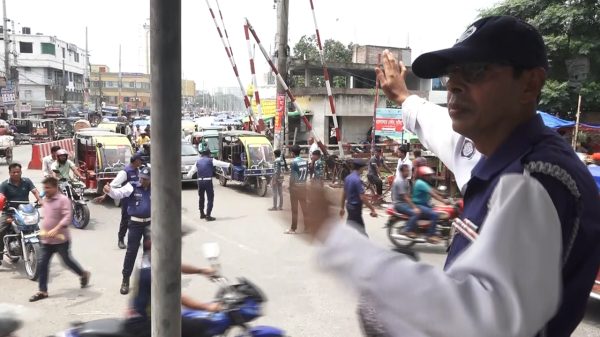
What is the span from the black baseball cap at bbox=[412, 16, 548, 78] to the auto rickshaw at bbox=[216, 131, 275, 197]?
1213 centimetres

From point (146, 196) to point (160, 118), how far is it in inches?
202

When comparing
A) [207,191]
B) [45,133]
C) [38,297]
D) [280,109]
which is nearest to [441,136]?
[38,297]

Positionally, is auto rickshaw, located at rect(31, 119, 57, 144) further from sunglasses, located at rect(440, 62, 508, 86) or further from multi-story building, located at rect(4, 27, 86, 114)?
sunglasses, located at rect(440, 62, 508, 86)

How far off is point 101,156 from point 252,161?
12.9 feet

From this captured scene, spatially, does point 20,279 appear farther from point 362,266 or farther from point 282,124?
point 282,124

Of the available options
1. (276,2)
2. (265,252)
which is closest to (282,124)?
(276,2)

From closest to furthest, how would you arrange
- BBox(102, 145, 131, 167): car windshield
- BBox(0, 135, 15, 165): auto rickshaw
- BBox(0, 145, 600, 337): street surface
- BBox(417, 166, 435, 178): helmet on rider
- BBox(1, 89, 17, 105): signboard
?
1. BBox(0, 145, 600, 337): street surface
2. BBox(417, 166, 435, 178): helmet on rider
3. BBox(102, 145, 131, 167): car windshield
4. BBox(0, 135, 15, 165): auto rickshaw
5. BBox(1, 89, 17, 105): signboard

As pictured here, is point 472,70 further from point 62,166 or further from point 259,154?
point 259,154

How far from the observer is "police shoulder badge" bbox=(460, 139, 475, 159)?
4.80 feet

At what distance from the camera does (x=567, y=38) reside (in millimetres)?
14711

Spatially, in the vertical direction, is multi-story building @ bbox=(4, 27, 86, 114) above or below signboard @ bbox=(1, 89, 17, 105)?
above

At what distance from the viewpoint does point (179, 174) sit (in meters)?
1.38

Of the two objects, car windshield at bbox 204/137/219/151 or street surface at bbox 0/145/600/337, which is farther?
car windshield at bbox 204/137/219/151

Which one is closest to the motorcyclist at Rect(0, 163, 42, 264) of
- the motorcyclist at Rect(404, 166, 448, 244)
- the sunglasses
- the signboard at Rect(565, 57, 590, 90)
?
the motorcyclist at Rect(404, 166, 448, 244)
